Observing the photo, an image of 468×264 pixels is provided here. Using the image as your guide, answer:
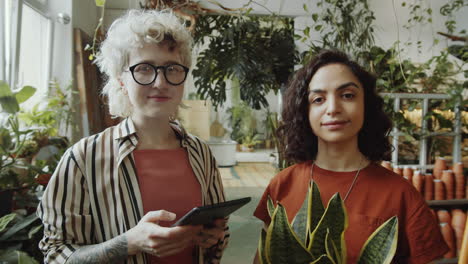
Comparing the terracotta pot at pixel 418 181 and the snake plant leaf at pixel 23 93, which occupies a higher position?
the snake plant leaf at pixel 23 93

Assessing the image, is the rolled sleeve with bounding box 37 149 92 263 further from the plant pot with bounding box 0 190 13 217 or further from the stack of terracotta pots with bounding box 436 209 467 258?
the stack of terracotta pots with bounding box 436 209 467 258

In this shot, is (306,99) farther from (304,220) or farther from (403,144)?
(403,144)

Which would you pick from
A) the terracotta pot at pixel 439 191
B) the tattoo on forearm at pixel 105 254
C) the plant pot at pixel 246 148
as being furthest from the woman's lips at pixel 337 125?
the plant pot at pixel 246 148

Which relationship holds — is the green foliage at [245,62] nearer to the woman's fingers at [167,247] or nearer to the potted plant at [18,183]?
the potted plant at [18,183]

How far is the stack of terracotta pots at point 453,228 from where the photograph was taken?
7.25 ft

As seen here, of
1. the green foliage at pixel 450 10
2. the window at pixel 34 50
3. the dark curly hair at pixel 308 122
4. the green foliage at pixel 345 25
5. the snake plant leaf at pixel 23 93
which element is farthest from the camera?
the green foliage at pixel 450 10

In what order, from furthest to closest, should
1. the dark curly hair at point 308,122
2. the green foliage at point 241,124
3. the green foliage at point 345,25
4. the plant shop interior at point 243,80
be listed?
the green foliage at point 241,124 → the green foliage at point 345,25 → the plant shop interior at point 243,80 → the dark curly hair at point 308,122

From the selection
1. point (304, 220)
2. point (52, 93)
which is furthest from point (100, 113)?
point (304, 220)

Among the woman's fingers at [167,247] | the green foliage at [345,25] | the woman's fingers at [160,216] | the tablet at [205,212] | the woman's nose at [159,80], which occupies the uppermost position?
the green foliage at [345,25]

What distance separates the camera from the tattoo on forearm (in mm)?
902

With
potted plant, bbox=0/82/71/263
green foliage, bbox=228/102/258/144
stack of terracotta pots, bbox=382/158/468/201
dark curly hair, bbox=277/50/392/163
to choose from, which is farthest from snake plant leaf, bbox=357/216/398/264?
green foliage, bbox=228/102/258/144

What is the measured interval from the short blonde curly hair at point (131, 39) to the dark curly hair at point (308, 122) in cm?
39

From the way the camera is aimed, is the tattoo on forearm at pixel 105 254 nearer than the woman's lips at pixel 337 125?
Yes

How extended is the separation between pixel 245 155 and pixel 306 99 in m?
7.78
